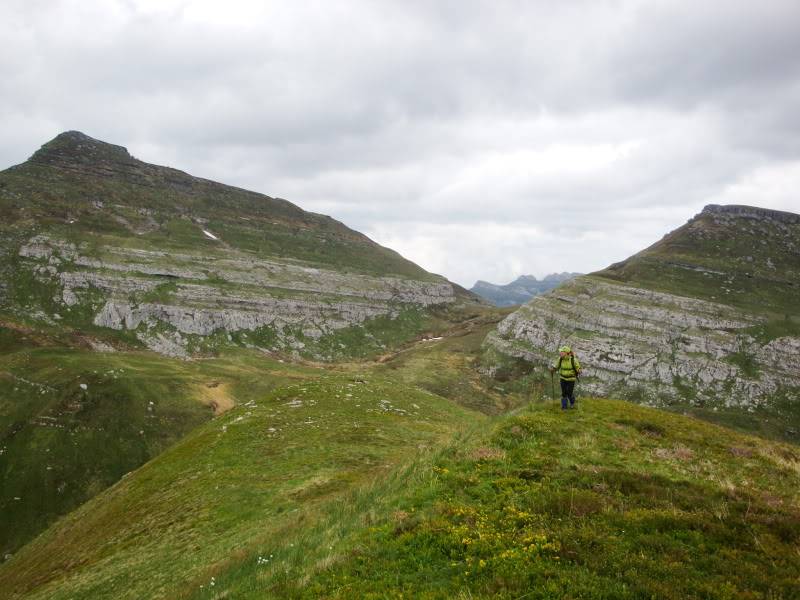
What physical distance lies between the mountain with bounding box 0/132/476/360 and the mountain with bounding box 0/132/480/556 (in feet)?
1.56

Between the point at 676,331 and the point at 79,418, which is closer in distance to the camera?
the point at 79,418

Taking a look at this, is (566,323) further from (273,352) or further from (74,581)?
(74,581)

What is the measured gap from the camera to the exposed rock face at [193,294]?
12988 centimetres

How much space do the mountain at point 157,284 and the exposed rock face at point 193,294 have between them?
365 mm

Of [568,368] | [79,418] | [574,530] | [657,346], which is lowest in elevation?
[79,418]

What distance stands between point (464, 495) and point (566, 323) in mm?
129566

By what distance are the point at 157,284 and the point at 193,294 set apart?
11387mm

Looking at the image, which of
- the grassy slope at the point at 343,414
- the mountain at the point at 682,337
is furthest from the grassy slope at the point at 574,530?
the mountain at the point at 682,337

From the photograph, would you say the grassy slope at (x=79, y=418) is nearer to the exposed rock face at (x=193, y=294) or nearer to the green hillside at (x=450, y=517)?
the exposed rock face at (x=193, y=294)

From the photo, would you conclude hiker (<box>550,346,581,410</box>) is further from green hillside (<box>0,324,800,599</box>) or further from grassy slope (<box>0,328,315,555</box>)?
grassy slope (<box>0,328,315,555</box>)

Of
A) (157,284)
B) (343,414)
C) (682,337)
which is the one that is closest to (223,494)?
(343,414)

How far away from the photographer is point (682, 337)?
127688 millimetres

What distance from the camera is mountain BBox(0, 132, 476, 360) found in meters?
126

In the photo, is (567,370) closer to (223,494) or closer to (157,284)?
(223,494)
